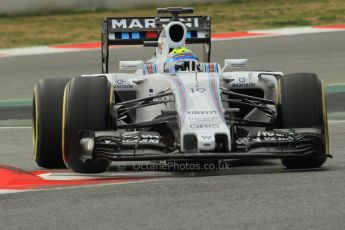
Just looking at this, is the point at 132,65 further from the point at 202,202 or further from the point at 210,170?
the point at 202,202

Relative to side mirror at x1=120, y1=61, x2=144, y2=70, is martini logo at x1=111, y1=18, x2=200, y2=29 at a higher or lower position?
higher

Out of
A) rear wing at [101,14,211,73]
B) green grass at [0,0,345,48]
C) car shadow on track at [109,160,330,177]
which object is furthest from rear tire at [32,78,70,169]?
green grass at [0,0,345,48]

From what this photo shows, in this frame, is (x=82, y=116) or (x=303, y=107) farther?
(x=303, y=107)

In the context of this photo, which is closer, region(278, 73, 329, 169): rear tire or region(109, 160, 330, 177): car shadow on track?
region(109, 160, 330, 177): car shadow on track

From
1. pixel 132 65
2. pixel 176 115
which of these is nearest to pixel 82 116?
pixel 176 115

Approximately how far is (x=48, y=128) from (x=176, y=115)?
1272mm

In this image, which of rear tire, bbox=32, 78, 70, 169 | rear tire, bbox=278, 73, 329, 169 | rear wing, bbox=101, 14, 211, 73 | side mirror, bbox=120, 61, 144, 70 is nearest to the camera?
rear tire, bbox=278, 73, 329, 169

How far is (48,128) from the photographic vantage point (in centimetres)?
959

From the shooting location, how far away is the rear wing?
449 inches

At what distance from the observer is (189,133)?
8.29 meters

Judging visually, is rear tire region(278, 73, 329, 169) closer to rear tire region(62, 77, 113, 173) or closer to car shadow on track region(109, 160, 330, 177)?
car shadow on track region(109, 160, 330, 177)

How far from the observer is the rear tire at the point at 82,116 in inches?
348

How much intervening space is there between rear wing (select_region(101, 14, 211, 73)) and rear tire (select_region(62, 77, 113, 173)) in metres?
2.36

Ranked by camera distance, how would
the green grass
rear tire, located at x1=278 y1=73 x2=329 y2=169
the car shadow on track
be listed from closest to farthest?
the car shadow on track → rear tire, located at x1=278 y1=73 x2=329 y2=169 → the green grass
